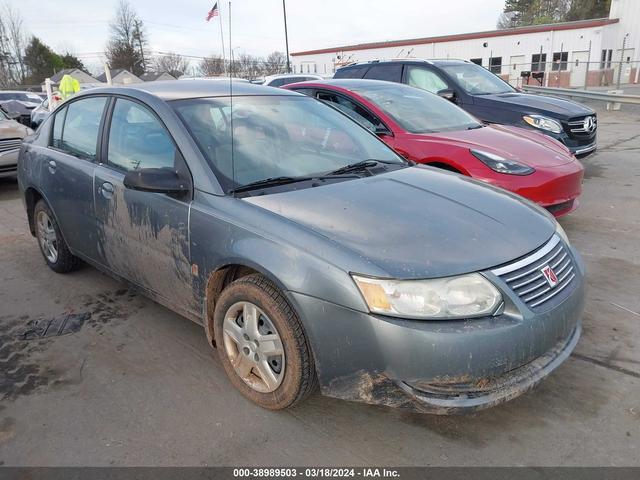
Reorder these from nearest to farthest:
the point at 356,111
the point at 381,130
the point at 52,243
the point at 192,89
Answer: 1. the point at 192,89
2. the point at 52,243
3. the point at 381,130
4. the point at 356,111

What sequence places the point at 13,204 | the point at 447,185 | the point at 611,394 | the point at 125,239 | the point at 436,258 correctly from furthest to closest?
the point at 13,204 → the point at 125,239 → the point at 447,185 → the point at 611,394 → the point at 436,258

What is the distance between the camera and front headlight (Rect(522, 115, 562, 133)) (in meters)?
7.32

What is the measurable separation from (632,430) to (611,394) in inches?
11.6

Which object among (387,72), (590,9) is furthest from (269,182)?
(590,9)

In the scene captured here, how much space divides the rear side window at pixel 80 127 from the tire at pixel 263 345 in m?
1.77

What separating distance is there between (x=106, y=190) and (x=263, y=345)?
164 centimetres

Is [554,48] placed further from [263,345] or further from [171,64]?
[171,64]

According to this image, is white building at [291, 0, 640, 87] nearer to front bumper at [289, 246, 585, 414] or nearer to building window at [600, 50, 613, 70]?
building window at [600, 50, 613, 70]

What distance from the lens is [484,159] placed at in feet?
16.0

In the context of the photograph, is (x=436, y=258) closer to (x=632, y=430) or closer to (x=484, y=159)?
(x=632, y=430)

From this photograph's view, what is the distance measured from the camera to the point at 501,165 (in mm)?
4797

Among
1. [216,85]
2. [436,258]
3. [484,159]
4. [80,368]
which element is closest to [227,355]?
[80,368]

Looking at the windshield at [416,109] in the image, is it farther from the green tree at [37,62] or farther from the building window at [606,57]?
the green tree at [37,62]

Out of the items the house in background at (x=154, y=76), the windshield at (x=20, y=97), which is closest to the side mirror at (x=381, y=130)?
the windshield at (x=20, y=97)
